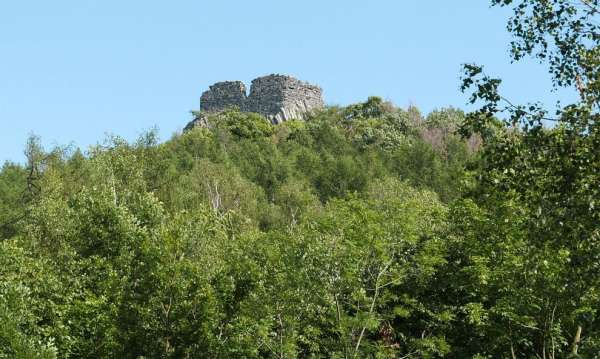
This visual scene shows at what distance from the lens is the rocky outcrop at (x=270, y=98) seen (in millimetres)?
103938

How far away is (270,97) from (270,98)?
14cm

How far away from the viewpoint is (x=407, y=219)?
33969mm

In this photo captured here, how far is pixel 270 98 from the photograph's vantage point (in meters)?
105

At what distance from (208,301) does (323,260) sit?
481cm

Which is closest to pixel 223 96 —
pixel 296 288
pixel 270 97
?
pixel 270 97

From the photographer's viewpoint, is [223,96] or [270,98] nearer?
[270,98]

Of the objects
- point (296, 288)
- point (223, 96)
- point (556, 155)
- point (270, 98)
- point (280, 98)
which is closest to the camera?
point (556, 155)

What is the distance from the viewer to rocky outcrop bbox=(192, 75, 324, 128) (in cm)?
10394

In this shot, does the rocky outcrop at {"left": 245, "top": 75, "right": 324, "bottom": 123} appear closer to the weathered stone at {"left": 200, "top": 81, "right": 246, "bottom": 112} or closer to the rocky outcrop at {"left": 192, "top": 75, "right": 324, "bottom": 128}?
the rocky outcrop at {"left": 192, "top": 75, "right": 324, "bottom": 128}

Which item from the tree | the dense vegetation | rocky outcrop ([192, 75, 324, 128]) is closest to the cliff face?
rocky outcrop ([192, 75, 324, 128])

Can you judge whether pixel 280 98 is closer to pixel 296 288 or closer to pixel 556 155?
pixel 296 288

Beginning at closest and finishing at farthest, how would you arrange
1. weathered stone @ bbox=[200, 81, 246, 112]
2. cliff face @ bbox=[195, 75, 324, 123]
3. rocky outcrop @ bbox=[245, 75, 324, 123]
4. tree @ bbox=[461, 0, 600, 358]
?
tree @ bbox=[461, 0, 600, 358], rocky outcrop @ bbox=[245, 75, 324, 123], cliff face @ bbox=[195, 75, 324, 123], weathered stone @ bbox=[200, 81, 246, 112]

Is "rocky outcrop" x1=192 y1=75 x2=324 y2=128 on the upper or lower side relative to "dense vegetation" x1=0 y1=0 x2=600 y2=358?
upper

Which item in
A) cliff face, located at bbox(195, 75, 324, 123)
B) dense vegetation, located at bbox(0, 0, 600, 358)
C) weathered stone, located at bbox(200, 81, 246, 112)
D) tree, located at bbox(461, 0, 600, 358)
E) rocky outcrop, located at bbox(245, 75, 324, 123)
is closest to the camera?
tree, located at bbox(461, 0, 600, 358)
